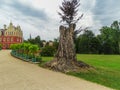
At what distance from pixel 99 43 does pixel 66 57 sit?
4715 cm

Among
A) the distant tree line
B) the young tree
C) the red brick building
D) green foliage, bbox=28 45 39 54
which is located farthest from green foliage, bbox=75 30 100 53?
the young tree

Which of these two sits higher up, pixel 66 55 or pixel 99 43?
pixel 99 43

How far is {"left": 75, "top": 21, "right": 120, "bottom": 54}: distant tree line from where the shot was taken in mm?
62625

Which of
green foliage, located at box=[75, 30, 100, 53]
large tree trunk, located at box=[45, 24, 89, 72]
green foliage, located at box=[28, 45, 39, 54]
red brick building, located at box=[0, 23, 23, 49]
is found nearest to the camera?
large tree trunk, located at box=[45, 24, 89, 72]

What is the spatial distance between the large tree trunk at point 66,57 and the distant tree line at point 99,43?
43.4m

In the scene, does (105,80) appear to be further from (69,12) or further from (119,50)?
(119,50)

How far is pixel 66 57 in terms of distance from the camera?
59.0 feet

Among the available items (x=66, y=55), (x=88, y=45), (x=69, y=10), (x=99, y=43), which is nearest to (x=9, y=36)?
(x=88, y=45)

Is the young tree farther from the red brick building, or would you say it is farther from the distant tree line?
the red brick building

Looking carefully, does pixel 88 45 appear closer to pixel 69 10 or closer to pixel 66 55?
pixel 69 10

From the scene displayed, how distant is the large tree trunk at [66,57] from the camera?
1664cm

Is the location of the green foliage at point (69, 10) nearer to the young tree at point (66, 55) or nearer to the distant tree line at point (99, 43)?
the young tree at point (66, 55)

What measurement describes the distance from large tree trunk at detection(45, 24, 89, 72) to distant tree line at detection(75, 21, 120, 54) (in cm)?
4344

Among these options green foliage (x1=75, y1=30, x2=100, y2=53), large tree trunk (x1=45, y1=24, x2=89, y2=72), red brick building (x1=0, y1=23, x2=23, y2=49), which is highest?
red brick building (x1=0, y1=23, x2=23, y2=49)
